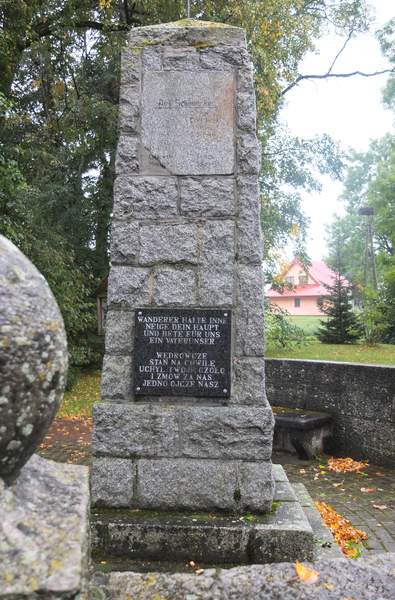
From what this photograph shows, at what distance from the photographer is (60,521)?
977mm

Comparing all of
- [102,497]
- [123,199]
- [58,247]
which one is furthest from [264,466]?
[58,247]

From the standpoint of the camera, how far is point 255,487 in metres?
3.08

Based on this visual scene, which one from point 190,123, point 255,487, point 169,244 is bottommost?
point 255,487

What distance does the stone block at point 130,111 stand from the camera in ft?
11.0

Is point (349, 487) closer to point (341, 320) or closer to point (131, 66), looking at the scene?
point (131, 66)

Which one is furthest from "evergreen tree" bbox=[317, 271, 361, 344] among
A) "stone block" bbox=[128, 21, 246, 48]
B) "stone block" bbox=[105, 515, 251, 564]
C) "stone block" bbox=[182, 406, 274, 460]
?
"stone block" bbox=[105, 515, 251, 564]

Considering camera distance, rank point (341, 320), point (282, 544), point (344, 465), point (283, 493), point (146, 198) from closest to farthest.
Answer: point (282, 544)
point (146, 198)
point (283, 493)
point (344, 465)
point (341, 320)

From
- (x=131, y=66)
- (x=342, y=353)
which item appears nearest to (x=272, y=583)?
(x=131, y=66)

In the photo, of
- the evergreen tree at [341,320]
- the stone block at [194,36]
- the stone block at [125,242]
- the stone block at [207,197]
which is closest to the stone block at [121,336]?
the stone block at [125,242]

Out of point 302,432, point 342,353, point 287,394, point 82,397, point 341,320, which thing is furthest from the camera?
point 341,320

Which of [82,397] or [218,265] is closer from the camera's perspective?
[218,265]

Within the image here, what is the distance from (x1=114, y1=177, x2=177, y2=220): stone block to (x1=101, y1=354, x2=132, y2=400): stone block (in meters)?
0.97

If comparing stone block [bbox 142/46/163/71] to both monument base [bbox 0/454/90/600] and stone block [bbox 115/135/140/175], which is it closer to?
stone block [bbox 115/135/140/175]

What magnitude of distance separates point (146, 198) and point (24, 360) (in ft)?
8.27
